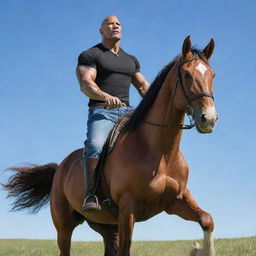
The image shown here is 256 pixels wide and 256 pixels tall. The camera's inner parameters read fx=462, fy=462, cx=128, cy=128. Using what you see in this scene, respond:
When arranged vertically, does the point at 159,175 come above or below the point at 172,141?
below

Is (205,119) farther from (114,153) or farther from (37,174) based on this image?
(37,174)

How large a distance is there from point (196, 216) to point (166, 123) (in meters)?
1.40

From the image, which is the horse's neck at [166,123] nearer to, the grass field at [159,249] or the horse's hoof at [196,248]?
the horse's hoof at [196,248]

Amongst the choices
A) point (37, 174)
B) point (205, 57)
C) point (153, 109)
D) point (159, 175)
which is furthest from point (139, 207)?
point (37, 174)

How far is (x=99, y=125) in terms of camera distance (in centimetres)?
762

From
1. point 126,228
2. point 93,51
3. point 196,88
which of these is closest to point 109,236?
point 126,228

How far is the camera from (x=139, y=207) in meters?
6.63

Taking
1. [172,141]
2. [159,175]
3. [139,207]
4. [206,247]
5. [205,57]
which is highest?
[205,57]

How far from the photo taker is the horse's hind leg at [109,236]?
28.1 ft

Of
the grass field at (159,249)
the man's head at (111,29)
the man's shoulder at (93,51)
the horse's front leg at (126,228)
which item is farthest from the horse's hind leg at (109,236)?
the man's head at (111,29)

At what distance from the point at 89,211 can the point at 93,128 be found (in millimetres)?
1379

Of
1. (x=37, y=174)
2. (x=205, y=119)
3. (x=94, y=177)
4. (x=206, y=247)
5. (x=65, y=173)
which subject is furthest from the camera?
(x=37, y=174)

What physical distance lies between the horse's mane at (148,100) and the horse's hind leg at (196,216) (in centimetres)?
130

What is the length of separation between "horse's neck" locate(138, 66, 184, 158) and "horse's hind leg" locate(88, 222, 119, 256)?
8.64ft
